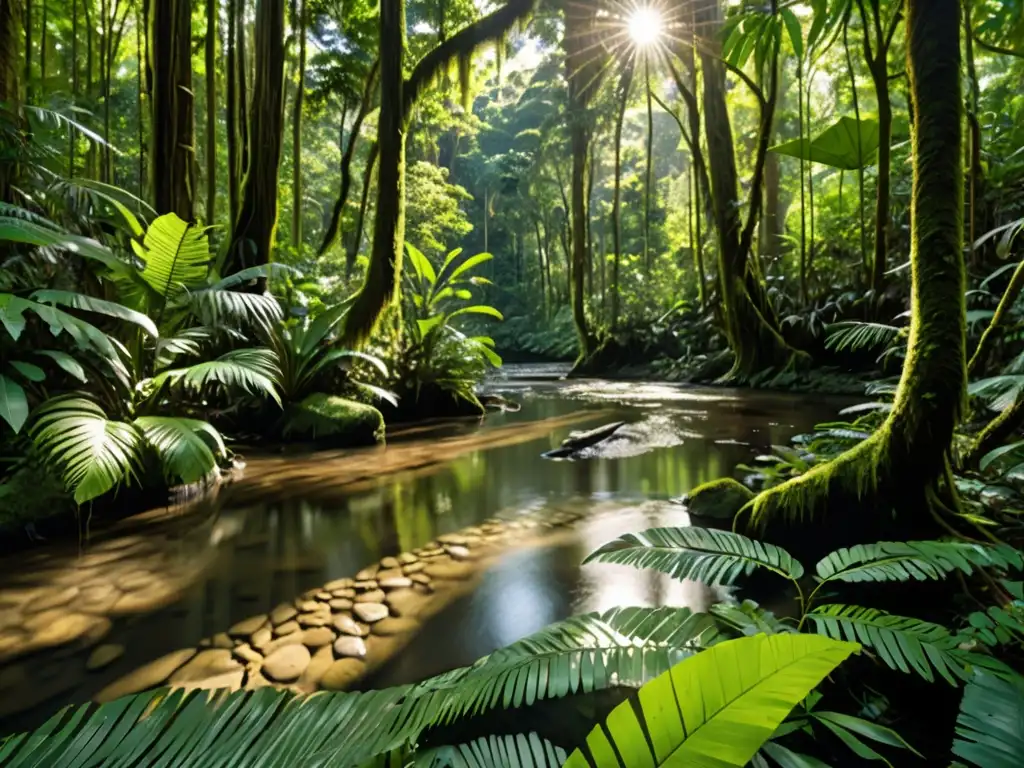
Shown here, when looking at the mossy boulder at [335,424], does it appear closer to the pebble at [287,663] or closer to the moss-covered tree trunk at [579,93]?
the pebble at [287,663]

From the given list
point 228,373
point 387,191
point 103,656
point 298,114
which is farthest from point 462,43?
point 103,656

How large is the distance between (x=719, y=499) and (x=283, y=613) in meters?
2.12

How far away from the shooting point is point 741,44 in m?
2.10

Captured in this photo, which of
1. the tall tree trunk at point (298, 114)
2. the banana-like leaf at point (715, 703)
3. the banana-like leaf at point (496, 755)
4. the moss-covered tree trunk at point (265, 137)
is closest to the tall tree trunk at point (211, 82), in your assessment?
the moss-covered tree trunk at point (265, 137)

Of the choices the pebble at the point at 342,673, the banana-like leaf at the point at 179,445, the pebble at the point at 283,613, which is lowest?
the pebble at the point at 342,673

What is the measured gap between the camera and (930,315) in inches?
77.2

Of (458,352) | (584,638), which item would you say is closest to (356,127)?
(458,352)

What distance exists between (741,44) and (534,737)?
242 cm

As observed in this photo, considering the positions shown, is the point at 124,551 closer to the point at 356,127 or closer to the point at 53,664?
the point at 53,664

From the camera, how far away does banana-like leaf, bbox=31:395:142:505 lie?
240 cm

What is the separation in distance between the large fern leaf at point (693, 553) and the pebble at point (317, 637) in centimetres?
103

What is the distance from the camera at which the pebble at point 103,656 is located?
1.66 m

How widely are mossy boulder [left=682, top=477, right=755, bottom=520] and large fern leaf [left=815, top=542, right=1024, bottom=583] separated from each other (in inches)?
54.5

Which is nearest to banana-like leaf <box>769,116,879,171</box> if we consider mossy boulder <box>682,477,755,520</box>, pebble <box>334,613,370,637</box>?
mossy boulder <box>682,477,755,520</box>
